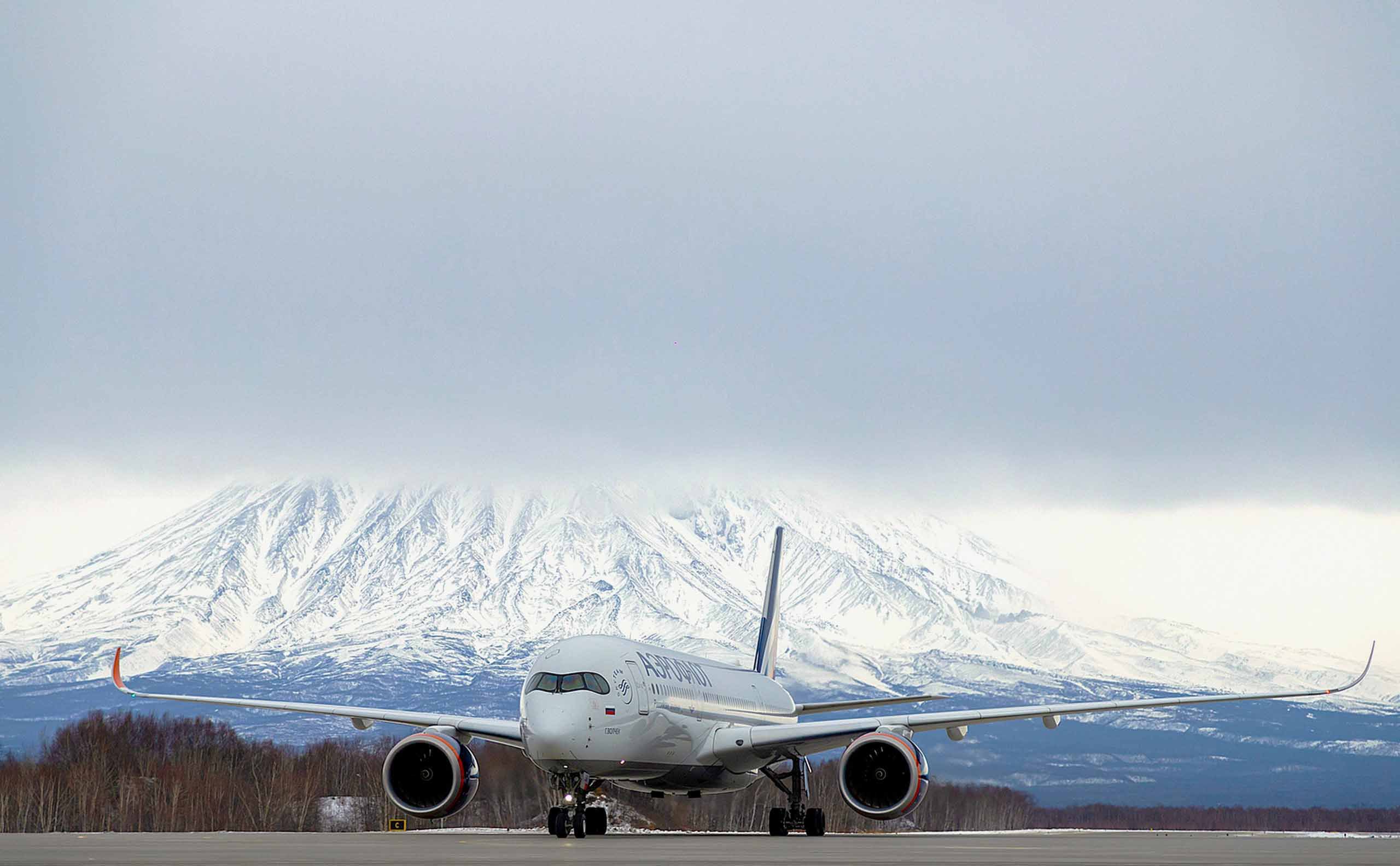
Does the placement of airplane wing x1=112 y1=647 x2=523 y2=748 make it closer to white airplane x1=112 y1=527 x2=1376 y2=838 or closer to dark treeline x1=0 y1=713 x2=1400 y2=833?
white airplane x1=112 y1=527 x2=1376 y2=838

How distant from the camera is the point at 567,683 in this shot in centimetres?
3541

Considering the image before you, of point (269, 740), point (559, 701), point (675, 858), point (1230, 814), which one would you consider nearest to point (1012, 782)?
point (1230, 814)

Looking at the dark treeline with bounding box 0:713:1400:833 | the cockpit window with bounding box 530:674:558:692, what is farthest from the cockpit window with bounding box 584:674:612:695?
the dark treeline with bounding box 0:713:1400:833

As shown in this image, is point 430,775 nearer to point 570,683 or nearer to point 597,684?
point 570,683

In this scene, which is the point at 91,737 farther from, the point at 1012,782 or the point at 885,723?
the point at 885,723

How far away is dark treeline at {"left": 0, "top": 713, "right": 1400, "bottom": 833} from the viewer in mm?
64500

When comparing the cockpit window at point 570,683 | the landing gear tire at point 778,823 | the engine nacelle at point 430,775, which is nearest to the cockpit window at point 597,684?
the cockpit window at point 570,683

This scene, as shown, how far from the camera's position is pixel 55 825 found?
63.1 meters

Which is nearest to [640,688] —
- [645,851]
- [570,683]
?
[570,683]

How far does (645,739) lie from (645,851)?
10.5m

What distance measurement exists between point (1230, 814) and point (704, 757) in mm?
72518

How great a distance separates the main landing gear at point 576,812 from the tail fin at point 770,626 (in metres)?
19.9

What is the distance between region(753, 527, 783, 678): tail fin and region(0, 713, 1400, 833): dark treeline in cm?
785

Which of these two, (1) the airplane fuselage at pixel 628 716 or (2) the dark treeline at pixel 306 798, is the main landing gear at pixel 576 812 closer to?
(1) the airplane fuselage at pixel 628 716
